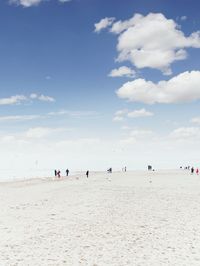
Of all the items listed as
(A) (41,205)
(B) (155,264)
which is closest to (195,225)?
(B) (155,264)

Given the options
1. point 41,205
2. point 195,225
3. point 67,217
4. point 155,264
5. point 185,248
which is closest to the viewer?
point 155,264

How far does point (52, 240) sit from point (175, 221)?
9.36 metres

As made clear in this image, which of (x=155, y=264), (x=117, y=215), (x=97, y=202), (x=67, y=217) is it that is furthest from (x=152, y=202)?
(x=155, y=264)

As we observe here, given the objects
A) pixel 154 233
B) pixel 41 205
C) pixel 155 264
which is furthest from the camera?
pixel 41 205

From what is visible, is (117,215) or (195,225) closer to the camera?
(195,225)

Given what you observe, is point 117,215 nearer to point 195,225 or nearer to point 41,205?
point 195,225

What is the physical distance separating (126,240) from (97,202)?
16.9m

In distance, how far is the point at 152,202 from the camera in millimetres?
37250

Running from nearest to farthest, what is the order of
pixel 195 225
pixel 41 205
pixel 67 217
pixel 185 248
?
pixel 185 248 → pixel 195 225 → pixel 67 217 → pixel 41 205

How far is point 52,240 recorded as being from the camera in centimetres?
2055

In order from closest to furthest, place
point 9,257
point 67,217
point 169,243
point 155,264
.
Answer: point 155,264 → point 9,257 → point 169,243 → point 67,217

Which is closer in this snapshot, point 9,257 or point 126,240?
point 9,257

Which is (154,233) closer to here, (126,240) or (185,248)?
(126,240)

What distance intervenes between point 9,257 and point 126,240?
6.30 m
